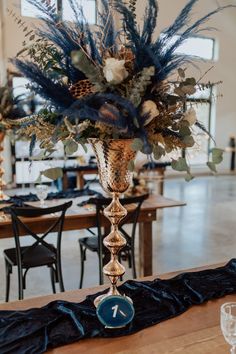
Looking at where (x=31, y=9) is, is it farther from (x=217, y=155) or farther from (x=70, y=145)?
(x=217, y=155)

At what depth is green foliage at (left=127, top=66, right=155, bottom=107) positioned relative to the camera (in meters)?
1.10

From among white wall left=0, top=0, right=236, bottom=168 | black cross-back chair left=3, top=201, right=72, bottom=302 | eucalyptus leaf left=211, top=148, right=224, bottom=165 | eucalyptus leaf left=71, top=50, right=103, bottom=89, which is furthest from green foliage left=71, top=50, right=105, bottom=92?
white wall left=0, top=0, right=236, bottom=168

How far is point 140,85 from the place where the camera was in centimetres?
113

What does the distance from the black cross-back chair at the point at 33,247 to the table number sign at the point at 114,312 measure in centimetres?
146

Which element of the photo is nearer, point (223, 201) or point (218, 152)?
point (218, 152)

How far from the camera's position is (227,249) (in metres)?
4.48

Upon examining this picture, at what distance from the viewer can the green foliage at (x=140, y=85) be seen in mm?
1103

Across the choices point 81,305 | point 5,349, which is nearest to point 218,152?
point 81,305

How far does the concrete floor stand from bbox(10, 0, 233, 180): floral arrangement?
249 cm

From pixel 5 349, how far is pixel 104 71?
0.92 m

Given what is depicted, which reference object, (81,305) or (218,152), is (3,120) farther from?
(218,152)

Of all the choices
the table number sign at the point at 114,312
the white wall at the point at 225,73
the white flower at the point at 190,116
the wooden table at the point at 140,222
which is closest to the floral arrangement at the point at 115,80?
the white flower at the point at 190,116

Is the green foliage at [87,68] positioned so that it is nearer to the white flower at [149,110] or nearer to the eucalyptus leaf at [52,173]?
the white flower at [149,110]

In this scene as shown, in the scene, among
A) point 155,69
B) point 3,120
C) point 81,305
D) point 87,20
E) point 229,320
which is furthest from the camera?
point 3,120
